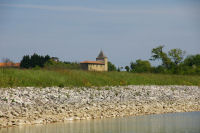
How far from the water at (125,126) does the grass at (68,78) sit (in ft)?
32.5

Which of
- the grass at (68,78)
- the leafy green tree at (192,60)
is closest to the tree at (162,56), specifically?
the leafy green tree at (192,60)

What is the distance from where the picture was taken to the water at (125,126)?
14188 millimetres

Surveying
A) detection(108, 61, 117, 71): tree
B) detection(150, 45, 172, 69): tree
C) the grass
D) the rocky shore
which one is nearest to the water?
the rocky shore

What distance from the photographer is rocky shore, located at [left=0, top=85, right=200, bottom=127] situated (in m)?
16.0

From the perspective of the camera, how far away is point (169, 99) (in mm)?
25438

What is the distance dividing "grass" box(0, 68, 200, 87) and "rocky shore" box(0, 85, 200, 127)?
2.52 m

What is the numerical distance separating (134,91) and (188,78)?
725 inches

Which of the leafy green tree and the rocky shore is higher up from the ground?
the leafy green tree

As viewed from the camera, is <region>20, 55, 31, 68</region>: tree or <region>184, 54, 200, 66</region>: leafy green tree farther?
<region>20, 55, 31, 68</region>: tree

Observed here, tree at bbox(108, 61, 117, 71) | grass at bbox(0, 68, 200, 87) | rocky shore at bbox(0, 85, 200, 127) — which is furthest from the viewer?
tree at bbox(108, 61, 117, 71)

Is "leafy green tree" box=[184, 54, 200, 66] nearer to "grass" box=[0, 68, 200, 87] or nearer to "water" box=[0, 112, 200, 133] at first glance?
"grass" box=[0, 68, 200, 87]

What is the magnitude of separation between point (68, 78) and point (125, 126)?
14440mm

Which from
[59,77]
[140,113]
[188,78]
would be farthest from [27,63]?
[140,113]

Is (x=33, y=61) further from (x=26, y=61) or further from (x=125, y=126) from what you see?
(x=125, y=126)
